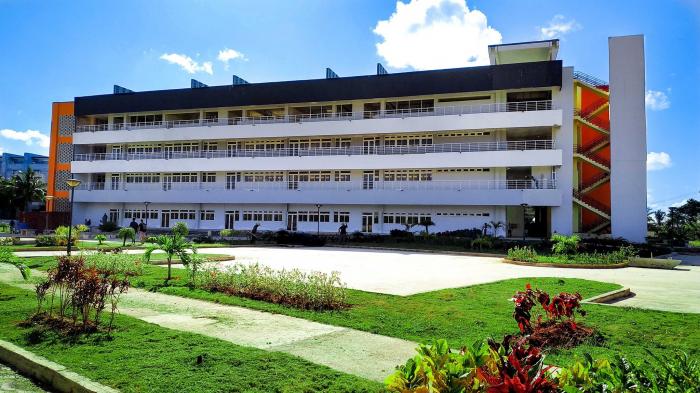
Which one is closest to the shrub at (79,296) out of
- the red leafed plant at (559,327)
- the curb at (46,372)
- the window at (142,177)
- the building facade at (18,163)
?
the curb at (46,372)

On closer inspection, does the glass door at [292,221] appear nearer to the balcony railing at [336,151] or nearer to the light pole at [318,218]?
the light pole at [318,218]

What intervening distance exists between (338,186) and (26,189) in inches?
1868

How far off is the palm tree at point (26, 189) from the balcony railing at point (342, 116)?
72.8 feet

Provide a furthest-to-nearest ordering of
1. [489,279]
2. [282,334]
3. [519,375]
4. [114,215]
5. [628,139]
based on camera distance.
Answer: [114,215] < [628,139] < [489,279] < [282,334] < [519,375]

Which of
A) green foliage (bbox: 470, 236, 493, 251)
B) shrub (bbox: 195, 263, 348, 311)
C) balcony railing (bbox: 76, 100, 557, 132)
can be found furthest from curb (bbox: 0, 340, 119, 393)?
balcony railing (bbox: 76, 100, 557, 132)

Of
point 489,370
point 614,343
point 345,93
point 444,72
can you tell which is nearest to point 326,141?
point 345,93

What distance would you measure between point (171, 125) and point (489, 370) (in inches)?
1879

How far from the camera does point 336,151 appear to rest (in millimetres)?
41594

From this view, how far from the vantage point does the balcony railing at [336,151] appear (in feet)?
124

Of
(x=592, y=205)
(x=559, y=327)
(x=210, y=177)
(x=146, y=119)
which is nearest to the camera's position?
(x=559, y=327)

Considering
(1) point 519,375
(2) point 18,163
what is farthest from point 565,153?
(2) point 18,163

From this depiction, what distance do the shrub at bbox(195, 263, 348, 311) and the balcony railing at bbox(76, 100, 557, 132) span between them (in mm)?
30162

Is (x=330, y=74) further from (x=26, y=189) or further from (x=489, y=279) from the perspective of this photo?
(x=26, y=189)

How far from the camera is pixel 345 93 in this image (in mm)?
41188
